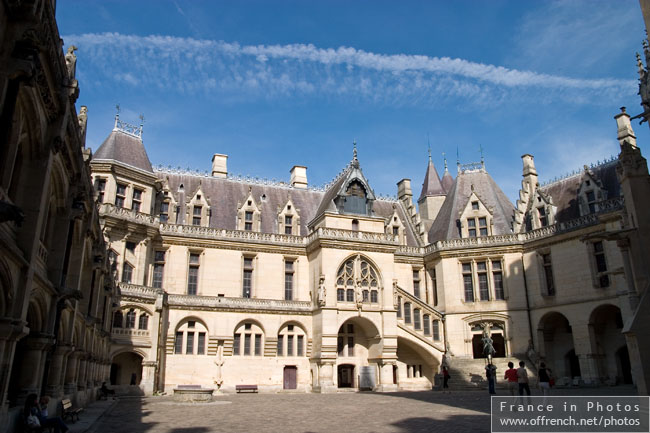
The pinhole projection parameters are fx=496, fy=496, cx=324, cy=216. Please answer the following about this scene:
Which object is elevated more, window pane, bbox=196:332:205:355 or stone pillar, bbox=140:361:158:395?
window pane, bbox=196:332:205:355

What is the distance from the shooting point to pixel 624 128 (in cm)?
3469

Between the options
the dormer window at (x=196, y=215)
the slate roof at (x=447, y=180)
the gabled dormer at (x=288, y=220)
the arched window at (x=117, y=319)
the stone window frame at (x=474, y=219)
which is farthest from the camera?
the slate roof at (x=447, y=180)

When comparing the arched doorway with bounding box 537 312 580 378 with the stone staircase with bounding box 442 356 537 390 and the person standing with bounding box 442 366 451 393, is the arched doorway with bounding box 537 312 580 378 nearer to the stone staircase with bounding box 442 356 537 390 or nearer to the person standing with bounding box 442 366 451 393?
the stone staircase with bounding box 442 356 537 390

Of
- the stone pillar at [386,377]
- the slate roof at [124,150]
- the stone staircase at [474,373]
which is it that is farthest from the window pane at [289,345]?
the slate roof at [124,150]

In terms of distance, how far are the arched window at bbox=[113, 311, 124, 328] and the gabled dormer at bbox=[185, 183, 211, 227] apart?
8485 millimetres

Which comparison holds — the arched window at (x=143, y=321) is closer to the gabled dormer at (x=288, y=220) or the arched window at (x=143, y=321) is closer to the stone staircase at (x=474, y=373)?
the gabled dormer at (x=288, y=220)

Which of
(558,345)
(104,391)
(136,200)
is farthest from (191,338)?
(558,345)

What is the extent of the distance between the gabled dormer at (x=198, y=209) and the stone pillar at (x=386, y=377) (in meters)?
15.4

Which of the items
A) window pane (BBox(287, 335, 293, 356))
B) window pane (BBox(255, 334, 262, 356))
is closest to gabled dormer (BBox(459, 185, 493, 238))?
window pane (BBox(287, 335, 293, 356))

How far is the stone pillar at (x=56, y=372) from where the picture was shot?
534 inches

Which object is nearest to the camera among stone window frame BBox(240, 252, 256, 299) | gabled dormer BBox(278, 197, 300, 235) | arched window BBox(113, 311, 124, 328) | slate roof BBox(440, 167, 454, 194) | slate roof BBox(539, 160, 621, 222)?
arched window BBox(113, 311, 124, 328)

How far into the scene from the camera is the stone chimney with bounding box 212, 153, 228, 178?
39.4 meters

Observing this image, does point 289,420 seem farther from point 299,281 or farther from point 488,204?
point 488,204

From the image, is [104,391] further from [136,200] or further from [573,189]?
[573,189]
